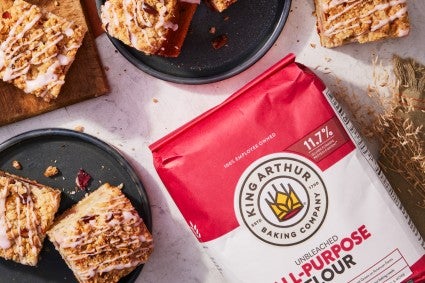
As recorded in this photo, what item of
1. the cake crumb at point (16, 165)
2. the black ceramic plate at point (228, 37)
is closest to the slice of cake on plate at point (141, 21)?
the black ceramic plate at point (228, 37)

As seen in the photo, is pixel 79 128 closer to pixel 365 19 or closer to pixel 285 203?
pixel 285 203

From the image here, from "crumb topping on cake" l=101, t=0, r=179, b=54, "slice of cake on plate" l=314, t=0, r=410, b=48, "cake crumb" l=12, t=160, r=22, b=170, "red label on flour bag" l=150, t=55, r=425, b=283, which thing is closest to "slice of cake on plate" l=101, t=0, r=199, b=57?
"crumb topping on cake" l=101, t=0, r=179, b=54

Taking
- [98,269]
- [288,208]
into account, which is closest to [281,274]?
[288,208]

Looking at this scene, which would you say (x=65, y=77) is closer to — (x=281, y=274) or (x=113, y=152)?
(x=113, y=152)

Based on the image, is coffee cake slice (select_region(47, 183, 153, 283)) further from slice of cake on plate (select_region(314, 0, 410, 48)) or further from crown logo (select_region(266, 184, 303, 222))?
slice of cake on plate (select_region(314, 0, 410, 48))

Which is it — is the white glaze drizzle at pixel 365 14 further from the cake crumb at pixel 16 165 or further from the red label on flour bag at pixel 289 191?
the cake crumb at pixel 16 165
